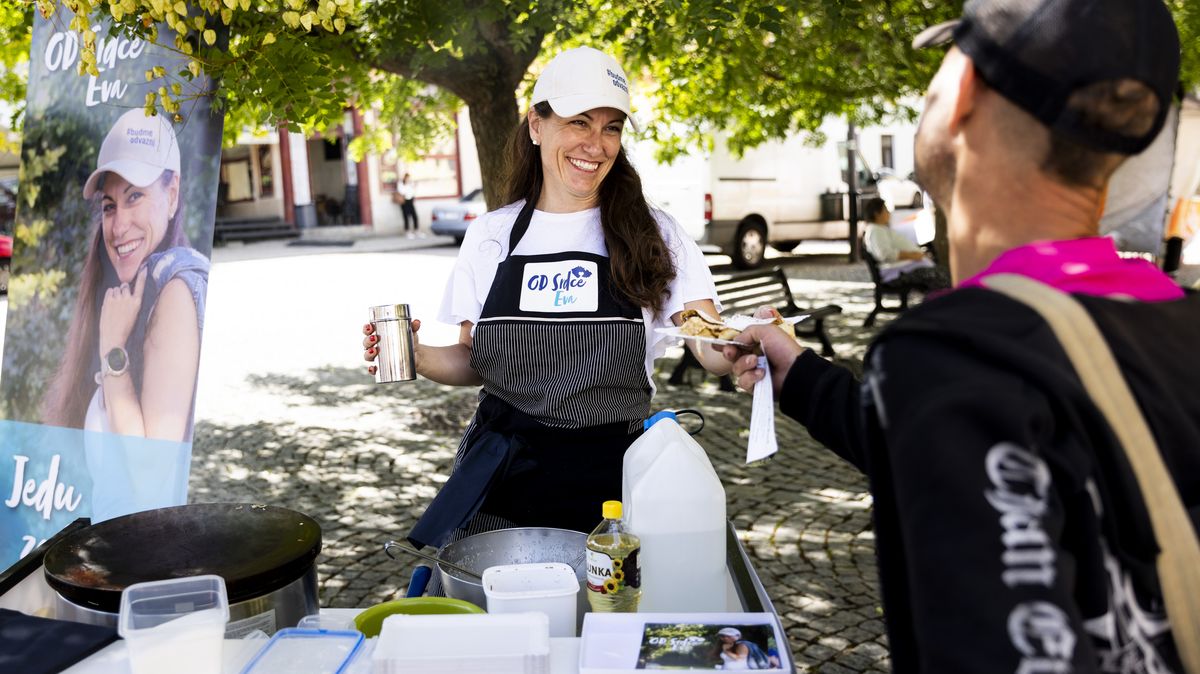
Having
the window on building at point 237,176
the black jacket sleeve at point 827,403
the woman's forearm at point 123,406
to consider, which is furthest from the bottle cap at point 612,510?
the window on building at point 237,176

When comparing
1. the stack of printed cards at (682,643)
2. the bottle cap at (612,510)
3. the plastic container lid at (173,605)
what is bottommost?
the stack of printed cards at (682,643)

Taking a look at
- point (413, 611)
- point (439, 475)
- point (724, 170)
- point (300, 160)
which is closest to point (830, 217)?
point (724, 170)

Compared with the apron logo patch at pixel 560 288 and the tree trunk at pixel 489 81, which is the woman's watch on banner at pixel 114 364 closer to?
the apron logo patch at pixel 560 288

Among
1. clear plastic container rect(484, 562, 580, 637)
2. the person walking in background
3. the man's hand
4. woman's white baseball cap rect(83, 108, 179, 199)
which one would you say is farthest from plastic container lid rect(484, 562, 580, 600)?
the person walking in background

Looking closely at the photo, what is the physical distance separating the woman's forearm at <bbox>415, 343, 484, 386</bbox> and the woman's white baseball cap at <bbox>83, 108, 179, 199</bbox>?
113cm

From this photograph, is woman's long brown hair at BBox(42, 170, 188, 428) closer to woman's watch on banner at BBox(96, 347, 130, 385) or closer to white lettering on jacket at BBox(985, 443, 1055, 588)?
woman's watch on banner at BBox(96, 347, 130, 385)

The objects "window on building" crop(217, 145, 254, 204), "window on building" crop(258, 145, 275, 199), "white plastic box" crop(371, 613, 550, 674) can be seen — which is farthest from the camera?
"window on building" crop(217, 145, 254, 204)

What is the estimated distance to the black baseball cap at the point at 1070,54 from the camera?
3.67 ft

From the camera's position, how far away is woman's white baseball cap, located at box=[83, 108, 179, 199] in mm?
3334

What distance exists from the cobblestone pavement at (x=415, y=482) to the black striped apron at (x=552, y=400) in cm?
177

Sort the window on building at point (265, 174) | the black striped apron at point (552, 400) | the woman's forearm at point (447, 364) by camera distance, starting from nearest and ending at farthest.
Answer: the black striped apron at point (552, 400) → the woman's forearm at point (447, 364) → the window on building at point (265, 174)

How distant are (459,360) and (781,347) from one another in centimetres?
129

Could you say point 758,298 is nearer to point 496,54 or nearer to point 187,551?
point 496,54

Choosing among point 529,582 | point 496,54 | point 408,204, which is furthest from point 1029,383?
point 408,204
